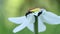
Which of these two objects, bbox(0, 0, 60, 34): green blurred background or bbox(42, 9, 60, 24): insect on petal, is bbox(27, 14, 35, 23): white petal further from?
bbox(0, 0, 60, 34): green blurred background

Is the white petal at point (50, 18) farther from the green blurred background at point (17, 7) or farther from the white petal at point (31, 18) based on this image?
the green blurred background at point (17, 7)

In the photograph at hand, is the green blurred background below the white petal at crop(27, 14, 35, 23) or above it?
below

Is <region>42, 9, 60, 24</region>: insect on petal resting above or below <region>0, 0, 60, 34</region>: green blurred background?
above

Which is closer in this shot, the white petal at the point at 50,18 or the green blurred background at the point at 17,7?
the white petal at the point at 50,18

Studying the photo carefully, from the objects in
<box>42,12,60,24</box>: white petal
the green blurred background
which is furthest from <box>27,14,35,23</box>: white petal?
the green blurred background

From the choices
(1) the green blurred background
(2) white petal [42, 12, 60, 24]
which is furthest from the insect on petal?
(1) the green blurred background

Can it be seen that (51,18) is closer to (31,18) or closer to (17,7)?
(31,18)

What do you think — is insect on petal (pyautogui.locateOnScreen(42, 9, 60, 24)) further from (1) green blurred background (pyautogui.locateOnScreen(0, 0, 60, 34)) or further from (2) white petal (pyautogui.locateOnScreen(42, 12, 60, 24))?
(1) green blurred background (pyautogui.locateOnScreen(0, 0, 60, 34))

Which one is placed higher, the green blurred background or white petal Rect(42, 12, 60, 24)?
white petal Rect(42, 12, 60, 24)

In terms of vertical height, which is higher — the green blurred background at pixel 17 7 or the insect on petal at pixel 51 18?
the insect on petal at pixel 51 18

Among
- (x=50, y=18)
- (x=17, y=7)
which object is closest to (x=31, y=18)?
(x=50, y=18)

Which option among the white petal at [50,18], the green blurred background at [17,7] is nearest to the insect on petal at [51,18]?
the white petal at [50,18]

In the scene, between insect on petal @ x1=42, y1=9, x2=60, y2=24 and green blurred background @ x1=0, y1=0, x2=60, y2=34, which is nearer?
insect on petal @ x1=42, y1=9, x2=60, y2=24
